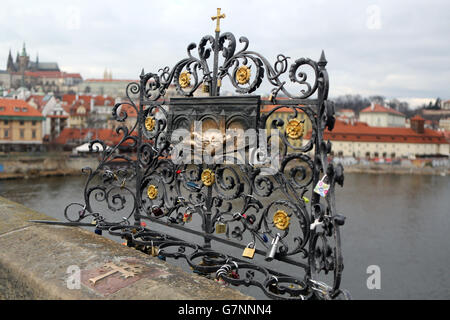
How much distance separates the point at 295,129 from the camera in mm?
3480

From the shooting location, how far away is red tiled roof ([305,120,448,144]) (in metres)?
64.6

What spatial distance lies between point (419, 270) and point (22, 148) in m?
41.4

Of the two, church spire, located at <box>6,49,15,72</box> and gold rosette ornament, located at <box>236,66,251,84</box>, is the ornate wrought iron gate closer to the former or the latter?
gold rosette ornament, located at <box>236,66,251,84</box>

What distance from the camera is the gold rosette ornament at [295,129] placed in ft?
11.4

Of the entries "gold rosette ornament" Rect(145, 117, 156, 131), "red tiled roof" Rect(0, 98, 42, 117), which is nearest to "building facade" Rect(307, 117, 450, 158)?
"red tiled roof" Rect(0, 98, 42, 117)

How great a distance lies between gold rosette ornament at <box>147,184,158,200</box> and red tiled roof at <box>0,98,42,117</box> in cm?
4385

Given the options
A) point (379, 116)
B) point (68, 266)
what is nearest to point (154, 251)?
point (68, 266)

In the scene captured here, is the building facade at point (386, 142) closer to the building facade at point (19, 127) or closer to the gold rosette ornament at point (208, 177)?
the building facade at point (19, 127)

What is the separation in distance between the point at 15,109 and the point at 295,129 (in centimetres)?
4718

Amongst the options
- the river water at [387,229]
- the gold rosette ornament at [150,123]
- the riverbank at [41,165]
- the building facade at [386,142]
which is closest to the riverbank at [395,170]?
the building facade at [386,142]

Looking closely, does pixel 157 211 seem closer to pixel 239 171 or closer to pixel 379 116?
pixel 239 171

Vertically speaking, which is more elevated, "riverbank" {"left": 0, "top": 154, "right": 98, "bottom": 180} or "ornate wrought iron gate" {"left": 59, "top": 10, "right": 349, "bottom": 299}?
"ornate wrought iron gate" {"left": 59, "top": 10, "right": 349, "bottom": 299}

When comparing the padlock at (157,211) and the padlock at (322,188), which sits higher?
the padlock at (322,188)

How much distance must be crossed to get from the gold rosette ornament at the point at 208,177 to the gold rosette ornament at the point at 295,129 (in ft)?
3.32
